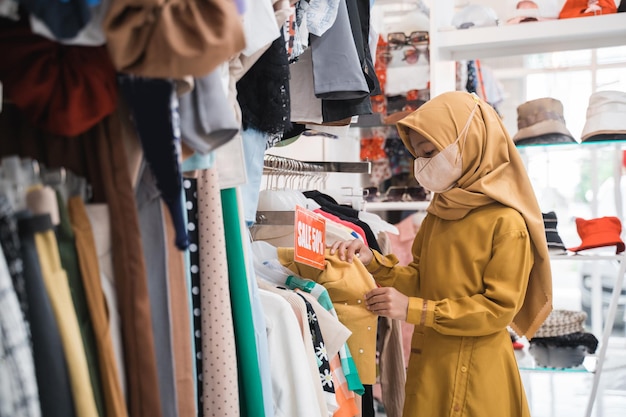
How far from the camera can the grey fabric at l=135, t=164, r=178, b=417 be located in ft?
3.08

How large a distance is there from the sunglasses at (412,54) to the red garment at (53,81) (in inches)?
111

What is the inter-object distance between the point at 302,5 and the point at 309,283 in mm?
715

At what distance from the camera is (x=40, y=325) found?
0.77 m

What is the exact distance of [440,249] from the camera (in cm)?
206

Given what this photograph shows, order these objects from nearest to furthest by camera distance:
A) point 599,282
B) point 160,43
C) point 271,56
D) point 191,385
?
point 160,43 < point 191,385 < point 271,56 < point 599,282

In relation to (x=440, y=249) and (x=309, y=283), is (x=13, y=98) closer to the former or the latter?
(x=309, y=283)

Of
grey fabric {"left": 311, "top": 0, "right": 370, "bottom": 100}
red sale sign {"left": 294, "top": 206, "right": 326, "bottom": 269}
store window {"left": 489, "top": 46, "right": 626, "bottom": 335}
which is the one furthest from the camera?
store window {"left": 489, "top": 46, "right": 626, "bottom": 335}

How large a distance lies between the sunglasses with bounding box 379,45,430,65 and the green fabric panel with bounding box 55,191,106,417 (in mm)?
2879

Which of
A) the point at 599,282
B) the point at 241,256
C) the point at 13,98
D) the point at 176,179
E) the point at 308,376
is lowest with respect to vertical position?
the point at 599,282

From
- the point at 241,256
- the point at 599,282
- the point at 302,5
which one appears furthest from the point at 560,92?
the point at 241,256

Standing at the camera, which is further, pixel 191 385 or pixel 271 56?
pixel 271 56

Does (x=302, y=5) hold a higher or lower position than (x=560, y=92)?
higher

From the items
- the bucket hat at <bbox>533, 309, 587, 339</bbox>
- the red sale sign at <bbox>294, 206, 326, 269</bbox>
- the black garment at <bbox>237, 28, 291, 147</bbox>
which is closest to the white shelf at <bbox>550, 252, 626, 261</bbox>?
the bucket hat at <bbox>533, 309, 587, 339</bbox>

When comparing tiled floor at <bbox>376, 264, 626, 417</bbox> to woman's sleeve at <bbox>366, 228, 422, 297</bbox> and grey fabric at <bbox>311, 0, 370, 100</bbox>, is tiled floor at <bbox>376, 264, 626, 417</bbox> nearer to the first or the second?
woman's sleeve at <bbox>366, 228, 422, 297</bbox>
